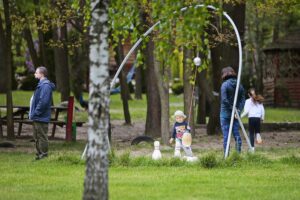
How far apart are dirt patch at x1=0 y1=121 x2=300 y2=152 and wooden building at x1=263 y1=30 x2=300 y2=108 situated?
1985 centimetres

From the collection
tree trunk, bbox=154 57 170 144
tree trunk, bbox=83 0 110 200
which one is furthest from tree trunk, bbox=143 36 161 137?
tree trunk, bbox=83 0 110 200

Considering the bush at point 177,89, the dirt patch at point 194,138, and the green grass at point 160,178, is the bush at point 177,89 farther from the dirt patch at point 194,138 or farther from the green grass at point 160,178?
the green grass at point 160,178

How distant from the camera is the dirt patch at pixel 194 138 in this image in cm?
1909

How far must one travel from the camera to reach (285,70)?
152 ft

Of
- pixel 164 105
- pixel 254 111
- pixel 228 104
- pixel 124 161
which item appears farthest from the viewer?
pixel 164 105

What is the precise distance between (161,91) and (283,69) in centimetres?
2884

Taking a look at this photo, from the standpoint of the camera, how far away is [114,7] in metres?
11.6

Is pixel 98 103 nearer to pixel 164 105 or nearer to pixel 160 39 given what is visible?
pixel 160 39

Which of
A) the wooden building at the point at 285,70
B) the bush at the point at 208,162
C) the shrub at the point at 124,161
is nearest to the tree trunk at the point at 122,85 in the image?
the shrub at the point at 124,161

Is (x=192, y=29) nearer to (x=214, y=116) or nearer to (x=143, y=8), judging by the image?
(x=143, y=8)

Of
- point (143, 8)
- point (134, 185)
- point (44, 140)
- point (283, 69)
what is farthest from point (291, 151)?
point (283, 69)

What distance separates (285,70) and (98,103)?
39.5 m

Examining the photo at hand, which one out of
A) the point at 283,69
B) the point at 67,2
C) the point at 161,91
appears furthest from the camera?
the point at 283,69

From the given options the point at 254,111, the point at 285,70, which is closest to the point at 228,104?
the point at 254,111
